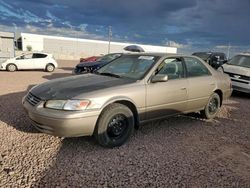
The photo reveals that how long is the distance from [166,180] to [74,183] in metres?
1.18

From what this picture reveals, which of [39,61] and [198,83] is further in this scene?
[39,61]

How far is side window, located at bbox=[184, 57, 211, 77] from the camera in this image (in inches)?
224

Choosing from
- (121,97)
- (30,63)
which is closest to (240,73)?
(121,97)

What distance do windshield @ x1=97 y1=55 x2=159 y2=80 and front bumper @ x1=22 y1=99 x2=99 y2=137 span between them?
128 centimetres

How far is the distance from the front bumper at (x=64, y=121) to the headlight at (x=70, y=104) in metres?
0.07

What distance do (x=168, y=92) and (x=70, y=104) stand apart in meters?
1.97

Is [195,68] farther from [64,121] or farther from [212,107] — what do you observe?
[64,121]

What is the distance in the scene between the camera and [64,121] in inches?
151

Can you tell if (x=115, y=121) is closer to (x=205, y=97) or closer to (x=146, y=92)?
(x=146, y=92)

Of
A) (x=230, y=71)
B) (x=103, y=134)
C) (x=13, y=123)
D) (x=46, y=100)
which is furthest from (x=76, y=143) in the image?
(x=230, y=71)

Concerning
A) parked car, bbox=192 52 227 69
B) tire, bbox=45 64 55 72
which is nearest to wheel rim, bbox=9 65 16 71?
tire, bbox=45 64 55 72

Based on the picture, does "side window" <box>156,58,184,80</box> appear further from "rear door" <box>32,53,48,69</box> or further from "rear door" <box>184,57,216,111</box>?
"rear door" <box>32,53,48,69</box>

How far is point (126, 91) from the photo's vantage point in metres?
4.41

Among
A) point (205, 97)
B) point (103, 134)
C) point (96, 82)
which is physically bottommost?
point (103, 134)
